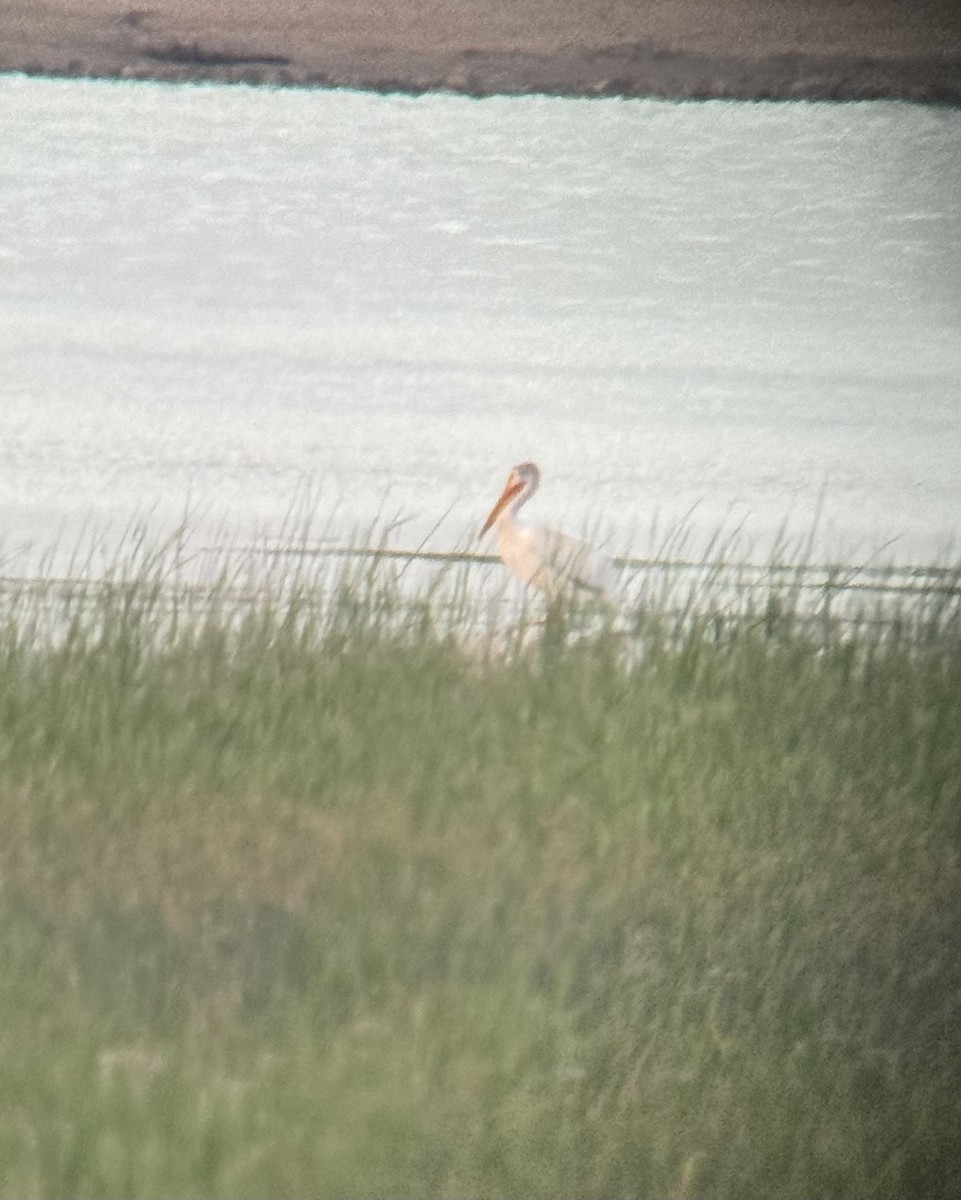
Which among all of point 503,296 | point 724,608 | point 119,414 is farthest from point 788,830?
point 119,414

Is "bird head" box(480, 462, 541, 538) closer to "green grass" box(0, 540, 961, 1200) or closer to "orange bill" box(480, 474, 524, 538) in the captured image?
"orange bill" box(480, 474, 524, 538)

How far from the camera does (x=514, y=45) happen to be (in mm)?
2148

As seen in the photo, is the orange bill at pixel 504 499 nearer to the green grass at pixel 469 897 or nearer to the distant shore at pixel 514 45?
the green grass at pixel 469 897

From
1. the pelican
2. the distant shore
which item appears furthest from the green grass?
the distant shore

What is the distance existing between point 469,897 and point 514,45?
1029mm

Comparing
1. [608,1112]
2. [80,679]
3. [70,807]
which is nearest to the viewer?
[608,1112]

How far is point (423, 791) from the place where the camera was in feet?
6.55

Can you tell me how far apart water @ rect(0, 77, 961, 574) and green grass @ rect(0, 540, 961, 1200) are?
13 centimetres

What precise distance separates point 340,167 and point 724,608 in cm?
72

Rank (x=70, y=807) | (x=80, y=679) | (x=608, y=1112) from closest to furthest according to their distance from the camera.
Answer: (x=608, y=1112)
(x=70, y=807)
(x=80, y=679)

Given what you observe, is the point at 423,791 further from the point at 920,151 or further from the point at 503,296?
the point at 920,151

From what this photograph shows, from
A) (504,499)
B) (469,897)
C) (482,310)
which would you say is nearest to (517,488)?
(504,499)

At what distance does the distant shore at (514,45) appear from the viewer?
2121 mm

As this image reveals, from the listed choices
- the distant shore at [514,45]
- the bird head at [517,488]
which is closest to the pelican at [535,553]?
the bird head at [517,488]
